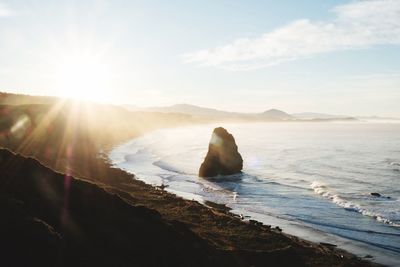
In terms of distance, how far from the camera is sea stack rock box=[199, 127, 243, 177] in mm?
53406

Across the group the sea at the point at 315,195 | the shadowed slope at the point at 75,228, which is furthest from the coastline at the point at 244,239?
the shadowed slope at the point at 75,228

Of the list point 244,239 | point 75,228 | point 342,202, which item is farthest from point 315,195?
point 75,228

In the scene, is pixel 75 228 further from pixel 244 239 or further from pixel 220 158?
pixel 220 158

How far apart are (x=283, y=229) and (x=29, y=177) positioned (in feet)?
56.1

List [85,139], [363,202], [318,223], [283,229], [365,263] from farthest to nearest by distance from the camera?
1. [85,139]
2. [363,202]
3. [318,223]
4. [283,229]
5. [365,263]

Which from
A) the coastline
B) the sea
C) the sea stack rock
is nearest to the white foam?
the sea

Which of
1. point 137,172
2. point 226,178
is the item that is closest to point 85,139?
point 137,172

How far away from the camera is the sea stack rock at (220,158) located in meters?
53.4

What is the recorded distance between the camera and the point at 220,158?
5394 centimetres

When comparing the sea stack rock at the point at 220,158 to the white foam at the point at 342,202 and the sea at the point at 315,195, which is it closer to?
the sea at the point at 315,195

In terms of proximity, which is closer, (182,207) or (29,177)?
(29,177)

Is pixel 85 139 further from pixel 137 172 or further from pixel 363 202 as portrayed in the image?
pixel 363 202

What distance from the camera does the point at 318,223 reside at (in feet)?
98.1

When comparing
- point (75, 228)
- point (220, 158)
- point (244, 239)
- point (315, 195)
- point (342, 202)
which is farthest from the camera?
point (220, 158)
